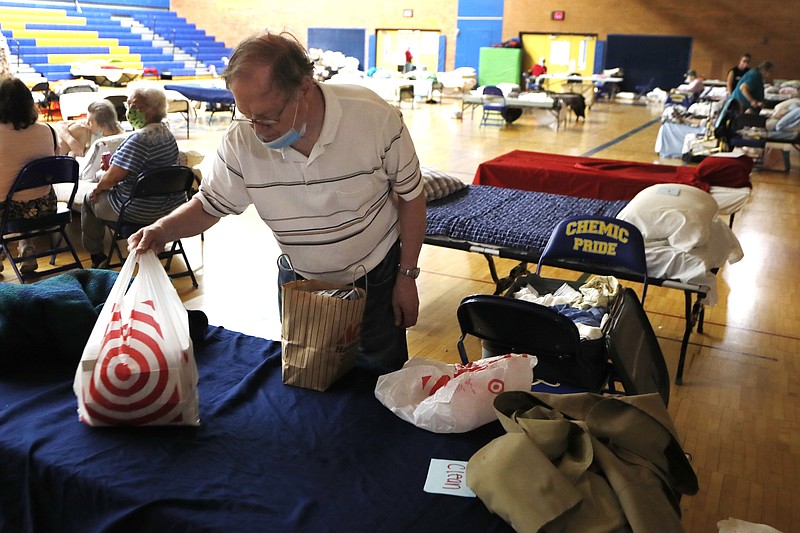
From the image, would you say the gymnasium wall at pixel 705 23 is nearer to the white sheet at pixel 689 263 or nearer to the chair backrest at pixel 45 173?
the white sheet at pixel 689 263

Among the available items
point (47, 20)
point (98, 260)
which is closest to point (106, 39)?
point (47, 20)

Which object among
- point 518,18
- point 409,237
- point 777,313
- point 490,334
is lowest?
point 777,313

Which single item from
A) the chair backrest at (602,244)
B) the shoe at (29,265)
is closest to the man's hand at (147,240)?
the chair backrest at (602,244)

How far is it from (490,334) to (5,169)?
10.0 ft

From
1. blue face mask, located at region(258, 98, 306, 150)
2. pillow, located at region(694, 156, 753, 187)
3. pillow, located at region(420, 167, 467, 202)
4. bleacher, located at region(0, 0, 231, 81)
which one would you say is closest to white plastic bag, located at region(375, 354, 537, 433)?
blue face mask, located at region(258, 98, 306, 150)

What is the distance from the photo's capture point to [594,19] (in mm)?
20109

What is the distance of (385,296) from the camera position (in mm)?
2025

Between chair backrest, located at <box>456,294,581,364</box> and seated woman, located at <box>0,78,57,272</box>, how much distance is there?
294 centimetres

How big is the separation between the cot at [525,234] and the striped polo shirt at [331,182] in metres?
1.42

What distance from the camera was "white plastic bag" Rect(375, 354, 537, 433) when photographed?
4.96ft

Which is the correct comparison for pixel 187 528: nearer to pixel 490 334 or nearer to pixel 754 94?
pixel 490 334

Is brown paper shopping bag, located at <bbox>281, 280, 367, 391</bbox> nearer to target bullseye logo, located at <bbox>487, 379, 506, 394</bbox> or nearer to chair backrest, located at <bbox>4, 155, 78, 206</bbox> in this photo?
target bullseye logo, located at <bbox>487, 379, 506, 394</bbox>

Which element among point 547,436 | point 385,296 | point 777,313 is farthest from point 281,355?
point 777,313

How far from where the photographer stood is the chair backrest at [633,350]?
2.26m
